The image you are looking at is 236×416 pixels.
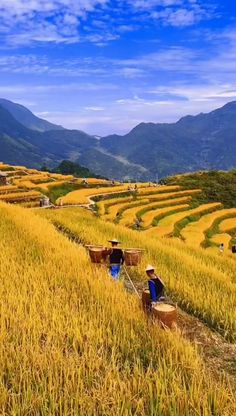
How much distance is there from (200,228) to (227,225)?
5.15 metres

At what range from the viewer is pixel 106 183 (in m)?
53.1

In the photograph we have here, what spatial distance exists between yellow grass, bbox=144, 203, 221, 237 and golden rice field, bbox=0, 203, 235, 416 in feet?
50.3

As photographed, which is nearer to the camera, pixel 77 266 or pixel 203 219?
pixel 77 266

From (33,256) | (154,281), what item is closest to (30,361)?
(154,281)

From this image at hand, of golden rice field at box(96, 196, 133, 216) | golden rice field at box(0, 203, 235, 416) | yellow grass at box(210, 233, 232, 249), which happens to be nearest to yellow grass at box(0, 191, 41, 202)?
golden rice field at box(96, 196, 133, 216)

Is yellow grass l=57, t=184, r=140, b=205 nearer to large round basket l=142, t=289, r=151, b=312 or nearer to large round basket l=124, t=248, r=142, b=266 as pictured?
large round basket l=124, t=248, r=142, b=266

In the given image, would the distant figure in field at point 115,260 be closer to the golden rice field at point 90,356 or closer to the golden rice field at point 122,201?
the golden rice field at point 90,356

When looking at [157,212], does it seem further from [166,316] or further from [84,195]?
[166,316]

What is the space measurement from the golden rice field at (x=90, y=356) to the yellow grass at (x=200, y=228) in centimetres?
1999

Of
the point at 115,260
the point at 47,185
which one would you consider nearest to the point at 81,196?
the point at 47,185

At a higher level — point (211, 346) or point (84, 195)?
point (84, 195)

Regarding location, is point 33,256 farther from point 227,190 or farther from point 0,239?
point 227,190

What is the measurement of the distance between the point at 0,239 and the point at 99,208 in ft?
71.4

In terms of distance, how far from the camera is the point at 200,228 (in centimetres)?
3344
